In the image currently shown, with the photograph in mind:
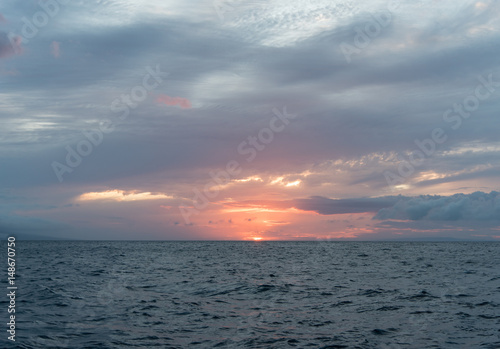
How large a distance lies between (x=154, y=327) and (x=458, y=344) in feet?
51.1

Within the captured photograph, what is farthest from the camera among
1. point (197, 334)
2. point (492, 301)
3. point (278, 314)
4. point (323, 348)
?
point (492, 301)

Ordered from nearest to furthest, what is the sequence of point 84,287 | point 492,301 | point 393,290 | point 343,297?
point 492,301 → point 343,297 → point 393,290 → point 84,287

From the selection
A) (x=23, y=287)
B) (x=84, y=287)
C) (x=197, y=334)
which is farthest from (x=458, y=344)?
(x=23, y=287)

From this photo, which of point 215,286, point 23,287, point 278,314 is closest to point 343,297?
point 278,314

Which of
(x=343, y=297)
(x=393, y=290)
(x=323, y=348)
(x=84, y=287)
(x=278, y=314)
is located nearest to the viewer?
(x=323, y=348)

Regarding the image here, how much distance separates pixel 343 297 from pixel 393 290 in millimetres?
6174

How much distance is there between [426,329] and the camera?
21.3 metres

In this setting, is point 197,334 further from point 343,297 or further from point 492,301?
point 492,301

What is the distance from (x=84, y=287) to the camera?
37.5 m

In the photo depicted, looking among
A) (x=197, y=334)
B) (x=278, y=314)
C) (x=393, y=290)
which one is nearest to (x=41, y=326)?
(x=197, y=334)

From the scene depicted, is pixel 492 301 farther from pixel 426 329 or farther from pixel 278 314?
pixel 278 314

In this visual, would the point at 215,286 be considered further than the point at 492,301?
Yes

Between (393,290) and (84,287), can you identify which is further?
(84,287)

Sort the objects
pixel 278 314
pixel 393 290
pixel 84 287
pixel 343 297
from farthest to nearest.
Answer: pixel 84 287 → pixel 393 290 → pixel 343 297 → pixel 278 314
